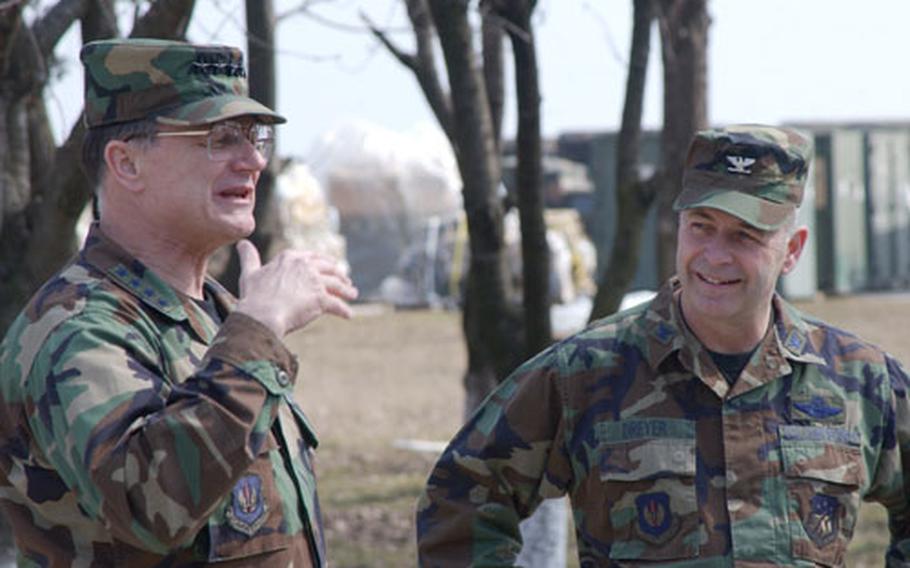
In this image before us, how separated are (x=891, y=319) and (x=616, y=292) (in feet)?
56.7

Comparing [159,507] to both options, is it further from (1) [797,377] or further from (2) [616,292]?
(2) [616,292]

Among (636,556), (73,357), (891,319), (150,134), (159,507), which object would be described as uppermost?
(150,134)

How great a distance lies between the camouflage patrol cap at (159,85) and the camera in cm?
326

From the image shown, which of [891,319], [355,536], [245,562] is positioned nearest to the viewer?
[245,562]

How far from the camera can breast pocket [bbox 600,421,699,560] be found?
3.66m

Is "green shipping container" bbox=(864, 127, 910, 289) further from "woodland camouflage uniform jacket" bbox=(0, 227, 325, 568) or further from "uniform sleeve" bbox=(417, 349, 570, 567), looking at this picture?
→ "woodland camouflage uniform jacket" bbox=(0, 227, 325, 568)

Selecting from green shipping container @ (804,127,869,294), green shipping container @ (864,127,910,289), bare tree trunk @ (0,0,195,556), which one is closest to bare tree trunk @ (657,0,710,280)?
bare tree trunk @ (0,0,195,556)

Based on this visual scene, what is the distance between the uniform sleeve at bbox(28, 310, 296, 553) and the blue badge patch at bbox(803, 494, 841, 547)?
125 centimetres

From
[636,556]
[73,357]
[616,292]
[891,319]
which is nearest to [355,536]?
[616,292]

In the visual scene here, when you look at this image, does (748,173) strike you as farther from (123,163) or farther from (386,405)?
(386,405)

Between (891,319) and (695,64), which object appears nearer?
(695,64)

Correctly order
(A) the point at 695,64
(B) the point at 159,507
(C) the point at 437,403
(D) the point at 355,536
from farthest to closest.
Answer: (C) the point at 437,403
(D) the point at 355,536
(A) the point at 695,64
(B) the point at 159,507

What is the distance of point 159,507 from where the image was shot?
284 cm

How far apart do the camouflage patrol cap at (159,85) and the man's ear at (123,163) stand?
6 cm
